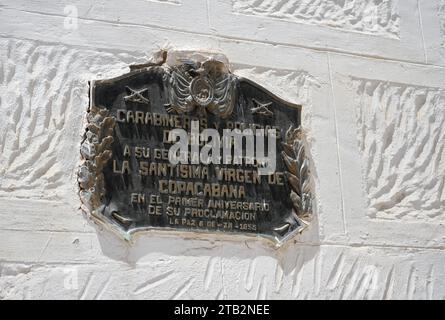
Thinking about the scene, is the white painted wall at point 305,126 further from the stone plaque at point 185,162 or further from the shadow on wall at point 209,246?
the stone plaque at point 185,162

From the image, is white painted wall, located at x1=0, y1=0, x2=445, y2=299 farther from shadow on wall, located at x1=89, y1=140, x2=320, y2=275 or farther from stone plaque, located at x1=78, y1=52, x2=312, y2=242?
stone plaque, located at x1=78, y1=52, x2=312, y2=242

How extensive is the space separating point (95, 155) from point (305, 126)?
5.84 feet

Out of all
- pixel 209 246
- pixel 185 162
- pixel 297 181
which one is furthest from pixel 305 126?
→ pixel 209 246

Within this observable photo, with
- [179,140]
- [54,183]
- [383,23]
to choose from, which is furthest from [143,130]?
[383,23]

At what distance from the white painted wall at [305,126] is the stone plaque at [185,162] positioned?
113mm

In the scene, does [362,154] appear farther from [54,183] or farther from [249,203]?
[54,183]

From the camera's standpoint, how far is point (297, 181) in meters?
6.89

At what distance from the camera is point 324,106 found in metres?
7.22

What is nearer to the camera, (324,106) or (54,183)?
(54,183)

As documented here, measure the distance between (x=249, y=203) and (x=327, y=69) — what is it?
4.65ft

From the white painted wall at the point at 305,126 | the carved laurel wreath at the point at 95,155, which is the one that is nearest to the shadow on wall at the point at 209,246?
the white painted wall at the point at 305,126

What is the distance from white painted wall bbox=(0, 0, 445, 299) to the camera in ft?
20.1

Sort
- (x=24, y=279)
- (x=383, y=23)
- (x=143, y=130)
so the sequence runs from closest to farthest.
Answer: (x=24, y=279) → (x=143, y=130) → (x=383, y=23)
